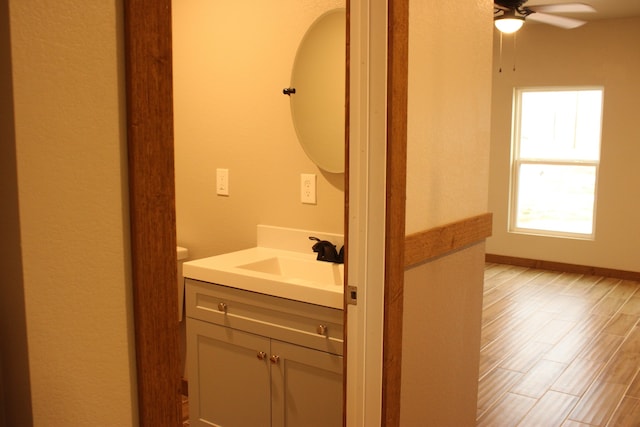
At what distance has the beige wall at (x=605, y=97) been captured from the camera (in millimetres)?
5906

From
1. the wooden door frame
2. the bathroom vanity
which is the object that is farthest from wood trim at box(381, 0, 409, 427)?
the wooden door frame

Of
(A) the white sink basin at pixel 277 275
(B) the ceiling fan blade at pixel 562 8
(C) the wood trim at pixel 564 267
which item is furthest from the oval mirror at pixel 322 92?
(C) the wood trim at pixel 564 267

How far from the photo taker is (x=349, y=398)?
5.56ft

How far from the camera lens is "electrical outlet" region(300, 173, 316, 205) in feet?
8.43

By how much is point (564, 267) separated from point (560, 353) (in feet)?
8.79

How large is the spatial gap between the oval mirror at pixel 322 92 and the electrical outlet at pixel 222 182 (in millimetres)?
485

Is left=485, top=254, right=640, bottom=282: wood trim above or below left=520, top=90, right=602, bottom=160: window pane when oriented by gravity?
below

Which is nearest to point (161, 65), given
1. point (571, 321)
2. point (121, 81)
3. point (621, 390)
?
point (121, 81)

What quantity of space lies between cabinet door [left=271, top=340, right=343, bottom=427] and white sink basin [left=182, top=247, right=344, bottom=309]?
0.20 metres

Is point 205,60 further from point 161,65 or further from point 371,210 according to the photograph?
point 161,65

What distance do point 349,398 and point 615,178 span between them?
17.5 ft

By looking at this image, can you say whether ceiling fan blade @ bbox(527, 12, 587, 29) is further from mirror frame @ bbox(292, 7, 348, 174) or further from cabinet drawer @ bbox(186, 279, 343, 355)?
cabinet drawer @ bbox(186, 279, 343, 355)

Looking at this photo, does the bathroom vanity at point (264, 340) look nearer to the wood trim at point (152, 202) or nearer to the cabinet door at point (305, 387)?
the cabinet door at point (305, 387)

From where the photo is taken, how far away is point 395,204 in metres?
1.61
